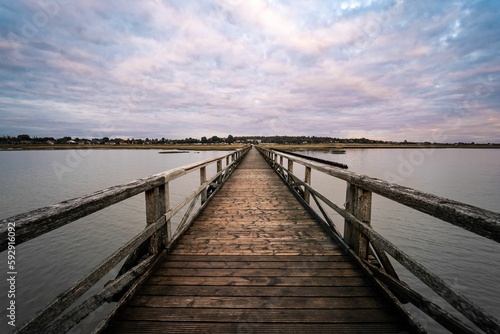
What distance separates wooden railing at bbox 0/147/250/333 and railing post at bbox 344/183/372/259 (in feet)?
8.25

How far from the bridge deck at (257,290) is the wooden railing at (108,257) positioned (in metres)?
0.22

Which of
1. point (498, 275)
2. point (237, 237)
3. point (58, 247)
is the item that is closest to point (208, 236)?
point (237, 237)

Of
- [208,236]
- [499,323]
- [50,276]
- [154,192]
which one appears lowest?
[50,276]

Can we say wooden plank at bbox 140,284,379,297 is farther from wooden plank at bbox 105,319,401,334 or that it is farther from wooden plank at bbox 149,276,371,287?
wooden plank at bbox 105,319,401,334

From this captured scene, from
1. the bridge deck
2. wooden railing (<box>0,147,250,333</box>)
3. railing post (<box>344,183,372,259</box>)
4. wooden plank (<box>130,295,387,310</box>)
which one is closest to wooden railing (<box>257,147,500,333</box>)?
railing post (<box>344,183,372,259</box>)

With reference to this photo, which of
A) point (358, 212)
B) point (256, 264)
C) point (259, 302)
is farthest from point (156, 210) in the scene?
point (358, 212)

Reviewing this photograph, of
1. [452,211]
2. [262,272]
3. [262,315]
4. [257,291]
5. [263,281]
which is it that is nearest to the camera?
[452,211]

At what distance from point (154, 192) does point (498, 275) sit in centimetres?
809

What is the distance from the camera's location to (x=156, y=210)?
9.43ft

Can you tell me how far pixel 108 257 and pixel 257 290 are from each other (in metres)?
1.52

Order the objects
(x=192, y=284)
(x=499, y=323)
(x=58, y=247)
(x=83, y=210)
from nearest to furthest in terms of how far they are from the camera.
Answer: (x=499, y=323) → (x=83, y=210) → (x=192, y=284) → (x=58, y=247)

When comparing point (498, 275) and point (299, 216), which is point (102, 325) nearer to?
point (299, 216)

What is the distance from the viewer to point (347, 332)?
192 centimetres

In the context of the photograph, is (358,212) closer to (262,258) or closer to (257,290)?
(262,258)
